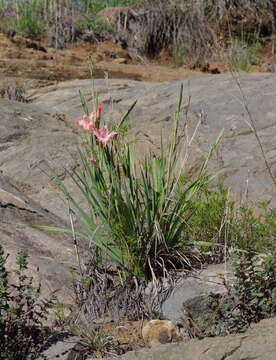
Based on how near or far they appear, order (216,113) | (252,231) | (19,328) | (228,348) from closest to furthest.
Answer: (228,348) → (19,328) → (252,231) → (216,113)

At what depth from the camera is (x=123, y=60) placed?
11.6 meters

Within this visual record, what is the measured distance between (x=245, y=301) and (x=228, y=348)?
1.89 ft

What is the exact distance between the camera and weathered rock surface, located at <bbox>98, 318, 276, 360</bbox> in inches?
110

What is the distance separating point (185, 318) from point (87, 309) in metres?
0.53

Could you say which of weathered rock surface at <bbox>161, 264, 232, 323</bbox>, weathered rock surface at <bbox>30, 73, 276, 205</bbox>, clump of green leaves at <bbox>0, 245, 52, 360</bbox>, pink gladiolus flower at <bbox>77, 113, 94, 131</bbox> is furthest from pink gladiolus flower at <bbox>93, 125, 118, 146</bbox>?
weathered rock surface at <bbox>30, 73, 276, 205</bbox>

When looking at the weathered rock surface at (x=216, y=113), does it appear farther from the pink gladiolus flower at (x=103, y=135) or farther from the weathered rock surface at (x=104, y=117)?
the pink gladiolus flower at (x=103, y=135)

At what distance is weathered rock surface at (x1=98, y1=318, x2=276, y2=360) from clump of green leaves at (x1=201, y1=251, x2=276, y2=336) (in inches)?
8.6

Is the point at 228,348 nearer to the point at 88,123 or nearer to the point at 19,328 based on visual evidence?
the point at 19,328

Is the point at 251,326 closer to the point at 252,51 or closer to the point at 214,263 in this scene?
the point at 214,263

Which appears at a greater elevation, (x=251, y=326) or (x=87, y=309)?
(x=251, y=326)

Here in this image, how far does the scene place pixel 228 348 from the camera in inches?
113

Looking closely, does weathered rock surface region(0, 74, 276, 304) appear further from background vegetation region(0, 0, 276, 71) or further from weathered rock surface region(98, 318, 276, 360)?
background vegetation region(0, 0, 276, 71)

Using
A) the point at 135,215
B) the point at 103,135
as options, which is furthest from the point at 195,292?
the point at 103,135

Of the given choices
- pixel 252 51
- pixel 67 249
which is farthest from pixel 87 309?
pixel 252 51
